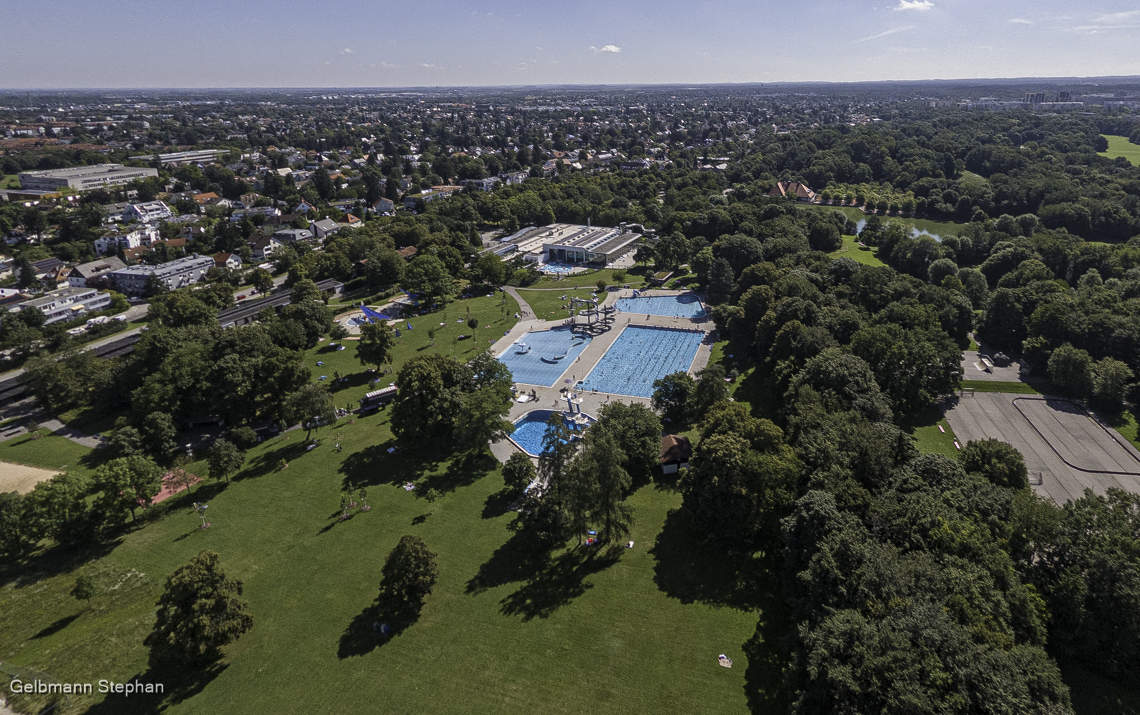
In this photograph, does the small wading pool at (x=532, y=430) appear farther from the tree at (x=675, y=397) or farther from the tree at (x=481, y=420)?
the tree at (x=675, y=397)

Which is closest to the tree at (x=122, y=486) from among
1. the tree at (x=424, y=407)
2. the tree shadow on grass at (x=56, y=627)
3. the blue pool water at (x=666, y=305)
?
the tree shadow on grass at (x=56, y=627)

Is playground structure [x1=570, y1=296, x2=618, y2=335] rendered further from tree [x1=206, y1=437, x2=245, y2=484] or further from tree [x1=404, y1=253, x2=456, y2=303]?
Result: tree [x1=206, y1=437, x2=245, y2=484]

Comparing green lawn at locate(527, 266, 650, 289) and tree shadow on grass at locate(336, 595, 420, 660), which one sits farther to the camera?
green lawn at locate(527, 266, 650, 289)

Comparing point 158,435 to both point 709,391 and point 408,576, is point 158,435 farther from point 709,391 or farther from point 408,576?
point 709,391

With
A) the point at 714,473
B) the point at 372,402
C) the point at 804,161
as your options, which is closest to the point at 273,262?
the point at 372,402

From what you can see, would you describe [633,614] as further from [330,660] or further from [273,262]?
[273,262]

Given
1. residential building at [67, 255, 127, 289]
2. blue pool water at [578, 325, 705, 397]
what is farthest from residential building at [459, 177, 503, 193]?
blue pool water at [578, 325, 705, 397]
